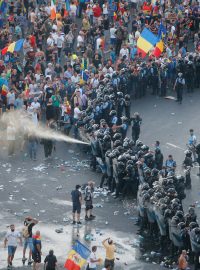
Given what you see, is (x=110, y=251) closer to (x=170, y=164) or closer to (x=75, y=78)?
(x=170, y=164)

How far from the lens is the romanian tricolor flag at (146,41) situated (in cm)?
5825

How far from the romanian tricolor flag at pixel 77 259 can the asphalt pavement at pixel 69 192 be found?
3.03 metres

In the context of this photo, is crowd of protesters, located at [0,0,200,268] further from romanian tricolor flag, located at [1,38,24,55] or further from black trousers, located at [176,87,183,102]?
romanian tricolor flag, located at [1,38,24,55]

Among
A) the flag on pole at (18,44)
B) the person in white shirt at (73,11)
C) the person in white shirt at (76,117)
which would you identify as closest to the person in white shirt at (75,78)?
the flag on pole at (18,44)

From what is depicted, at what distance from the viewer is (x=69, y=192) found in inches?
1938

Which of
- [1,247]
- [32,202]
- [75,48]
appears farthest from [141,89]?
[1,247]

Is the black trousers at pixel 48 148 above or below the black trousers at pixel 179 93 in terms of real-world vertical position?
below

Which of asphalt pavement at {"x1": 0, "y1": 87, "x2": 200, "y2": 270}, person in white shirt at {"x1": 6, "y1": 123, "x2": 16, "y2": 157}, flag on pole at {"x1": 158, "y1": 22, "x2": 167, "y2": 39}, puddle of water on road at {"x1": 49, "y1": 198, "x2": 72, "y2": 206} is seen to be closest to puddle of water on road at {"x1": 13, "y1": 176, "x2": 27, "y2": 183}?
asphalt pavement at {"x1": 0, "y1": 87, "x2": 200, "y2": 270}

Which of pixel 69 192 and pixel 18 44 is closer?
pixel 69 192

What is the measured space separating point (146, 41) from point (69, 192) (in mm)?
11622

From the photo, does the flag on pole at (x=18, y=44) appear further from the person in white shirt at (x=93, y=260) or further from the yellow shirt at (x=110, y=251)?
the person in white shirt at (x=93, y=260)

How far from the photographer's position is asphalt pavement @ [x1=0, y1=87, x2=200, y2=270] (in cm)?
4447

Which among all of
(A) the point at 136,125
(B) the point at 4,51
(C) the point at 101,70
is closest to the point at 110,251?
(A) the point at 136,125

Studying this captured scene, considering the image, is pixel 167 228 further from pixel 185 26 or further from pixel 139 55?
pixel 185 26
